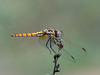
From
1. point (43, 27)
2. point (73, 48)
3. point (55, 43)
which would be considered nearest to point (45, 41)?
point (55, 43)

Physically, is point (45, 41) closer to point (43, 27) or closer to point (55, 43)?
point (55, 43)

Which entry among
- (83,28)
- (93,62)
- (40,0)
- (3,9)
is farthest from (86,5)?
(3,9)

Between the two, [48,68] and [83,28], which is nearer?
[48,68]

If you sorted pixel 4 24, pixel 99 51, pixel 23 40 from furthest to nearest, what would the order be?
pixel 23 40, pixel 99 51, pixel 4 24

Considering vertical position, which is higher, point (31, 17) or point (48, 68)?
point (31, 17)

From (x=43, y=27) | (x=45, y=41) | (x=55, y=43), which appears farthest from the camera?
(x=43, y=27)

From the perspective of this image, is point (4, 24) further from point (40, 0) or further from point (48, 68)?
point (40, 0)

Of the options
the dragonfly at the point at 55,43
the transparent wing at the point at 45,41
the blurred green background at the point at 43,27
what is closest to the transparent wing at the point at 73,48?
Result: the dragonfly at the point at 55,43

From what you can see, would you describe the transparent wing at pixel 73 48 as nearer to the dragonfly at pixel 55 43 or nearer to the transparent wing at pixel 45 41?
the dragonfly at pixel 55 43
